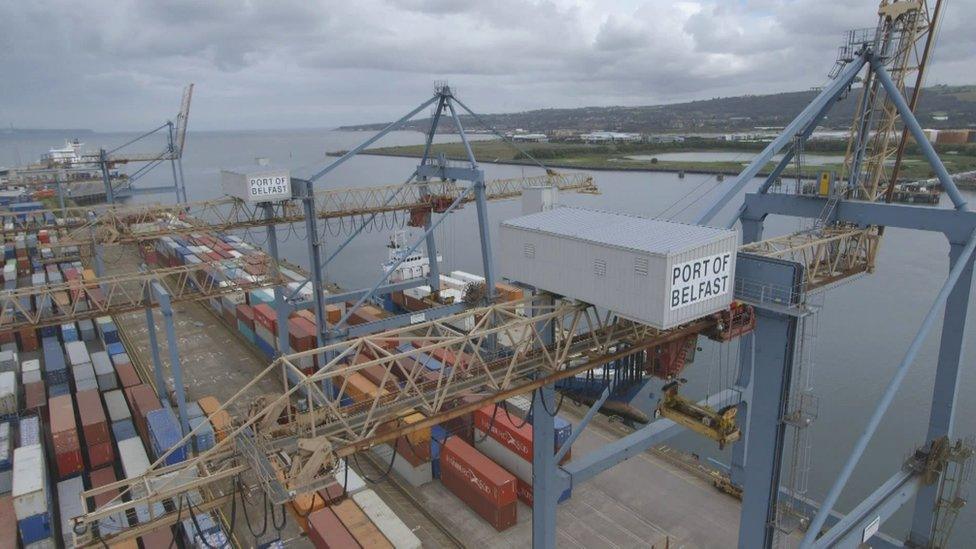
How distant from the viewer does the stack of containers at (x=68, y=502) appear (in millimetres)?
19188

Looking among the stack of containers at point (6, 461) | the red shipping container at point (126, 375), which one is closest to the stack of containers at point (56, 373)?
the red shipping container at point (126, 375)

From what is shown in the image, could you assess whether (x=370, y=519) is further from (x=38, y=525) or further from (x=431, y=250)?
(x=431, y=250)

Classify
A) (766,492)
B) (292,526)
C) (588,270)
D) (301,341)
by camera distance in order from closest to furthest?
(588,270), (766,492), (292,526), (301,341)

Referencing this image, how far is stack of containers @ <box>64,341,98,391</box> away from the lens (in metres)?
27.5

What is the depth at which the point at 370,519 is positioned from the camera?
18109 mm

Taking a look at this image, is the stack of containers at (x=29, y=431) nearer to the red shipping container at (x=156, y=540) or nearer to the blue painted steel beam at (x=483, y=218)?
the red shipping container at (x=156, y=540)

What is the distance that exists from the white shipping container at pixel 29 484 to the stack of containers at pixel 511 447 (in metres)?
14.3

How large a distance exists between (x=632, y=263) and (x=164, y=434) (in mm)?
18957

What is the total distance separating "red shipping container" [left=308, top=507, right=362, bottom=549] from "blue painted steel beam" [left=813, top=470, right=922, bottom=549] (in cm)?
1230

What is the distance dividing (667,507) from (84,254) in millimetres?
57265

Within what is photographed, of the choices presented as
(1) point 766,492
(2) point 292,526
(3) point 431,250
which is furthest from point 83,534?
(3) point 431,250

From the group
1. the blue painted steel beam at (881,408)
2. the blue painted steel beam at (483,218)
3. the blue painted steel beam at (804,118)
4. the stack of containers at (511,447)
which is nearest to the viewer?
the blue painted steel beam at (881,408)

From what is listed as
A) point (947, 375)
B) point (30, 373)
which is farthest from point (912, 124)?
point (30, 373)

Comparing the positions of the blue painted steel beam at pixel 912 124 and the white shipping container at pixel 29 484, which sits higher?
the blue painted steel beam at pixel 912 124
